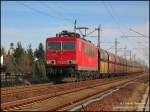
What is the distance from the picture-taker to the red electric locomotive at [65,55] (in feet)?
115

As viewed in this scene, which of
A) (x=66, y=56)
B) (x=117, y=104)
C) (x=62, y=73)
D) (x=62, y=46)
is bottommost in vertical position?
(x=117, y=104)

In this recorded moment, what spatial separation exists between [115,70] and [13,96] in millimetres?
46919

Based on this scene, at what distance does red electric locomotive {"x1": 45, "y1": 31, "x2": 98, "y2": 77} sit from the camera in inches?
1378

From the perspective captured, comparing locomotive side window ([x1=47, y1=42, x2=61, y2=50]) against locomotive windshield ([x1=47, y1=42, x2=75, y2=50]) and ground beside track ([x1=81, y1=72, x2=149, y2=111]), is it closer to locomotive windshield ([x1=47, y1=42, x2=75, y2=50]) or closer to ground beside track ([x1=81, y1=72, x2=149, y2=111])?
locomotive windshield ([x1=47, y1=42, x2=75, y2=50])

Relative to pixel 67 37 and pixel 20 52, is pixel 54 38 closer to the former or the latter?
pixel 67 37

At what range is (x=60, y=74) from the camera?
35312 millimetres

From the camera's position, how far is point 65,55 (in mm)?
35750

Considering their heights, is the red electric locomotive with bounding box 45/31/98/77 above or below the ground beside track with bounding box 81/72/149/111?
above

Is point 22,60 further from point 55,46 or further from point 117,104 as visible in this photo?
point 117,104

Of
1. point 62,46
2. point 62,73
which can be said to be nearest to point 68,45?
point 62,46

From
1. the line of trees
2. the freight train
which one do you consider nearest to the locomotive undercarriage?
the freight train

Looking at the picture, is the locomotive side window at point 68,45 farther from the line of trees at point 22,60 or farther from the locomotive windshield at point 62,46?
the line of trees at point 22,60

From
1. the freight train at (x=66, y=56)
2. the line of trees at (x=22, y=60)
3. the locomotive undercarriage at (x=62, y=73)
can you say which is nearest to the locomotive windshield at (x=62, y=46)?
the freight train at (x=66, y=56)

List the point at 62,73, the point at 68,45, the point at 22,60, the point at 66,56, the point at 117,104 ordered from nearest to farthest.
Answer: the point at 117,104 → the point at 62,73 → the point at 66,56 → the point at 68,45 → the point at 22,60
